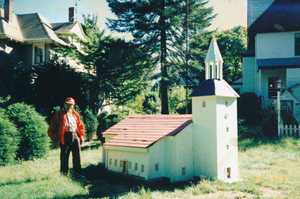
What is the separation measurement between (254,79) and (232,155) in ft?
52.8

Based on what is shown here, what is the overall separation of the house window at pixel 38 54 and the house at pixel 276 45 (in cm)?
1961

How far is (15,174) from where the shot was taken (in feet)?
26.9

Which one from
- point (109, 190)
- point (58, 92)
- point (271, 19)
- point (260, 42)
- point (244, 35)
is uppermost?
point (244, 35)

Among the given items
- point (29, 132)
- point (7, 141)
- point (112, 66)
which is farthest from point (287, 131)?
point (7, 141)

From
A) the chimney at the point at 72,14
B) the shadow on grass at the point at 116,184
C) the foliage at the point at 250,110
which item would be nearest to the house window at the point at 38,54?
the chimney at the point at 72,14

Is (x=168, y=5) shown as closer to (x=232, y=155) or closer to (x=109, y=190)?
(x=232, y=155)

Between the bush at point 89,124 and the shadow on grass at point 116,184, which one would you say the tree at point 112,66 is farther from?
the shadow on grass at point 116,184

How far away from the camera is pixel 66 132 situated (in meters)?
8.06

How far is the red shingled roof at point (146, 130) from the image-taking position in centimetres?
844

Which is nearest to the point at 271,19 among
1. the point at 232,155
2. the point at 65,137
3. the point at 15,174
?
the point at 232,155

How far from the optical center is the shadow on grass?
22.5ft

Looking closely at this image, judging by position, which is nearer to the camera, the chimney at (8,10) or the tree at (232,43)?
the chimney at (8,10)

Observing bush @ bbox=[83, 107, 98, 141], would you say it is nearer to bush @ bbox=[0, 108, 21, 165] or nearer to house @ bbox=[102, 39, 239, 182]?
bush @ bbox=[0, 108, 21, 165]

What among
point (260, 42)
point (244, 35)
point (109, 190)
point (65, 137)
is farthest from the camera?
point (244, 35)
